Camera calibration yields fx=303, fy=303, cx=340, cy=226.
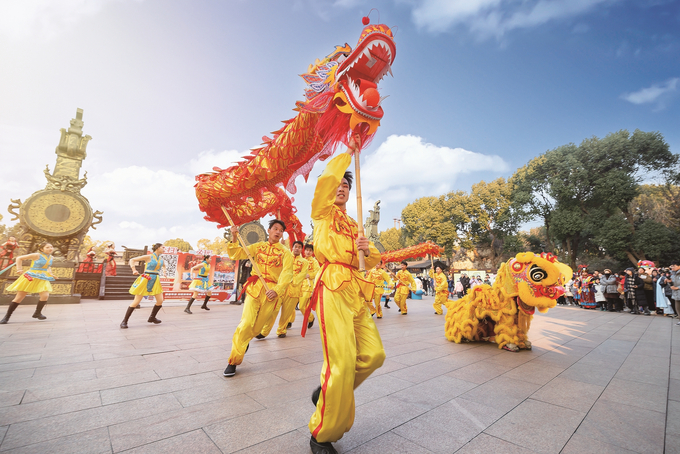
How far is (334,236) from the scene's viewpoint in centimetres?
220

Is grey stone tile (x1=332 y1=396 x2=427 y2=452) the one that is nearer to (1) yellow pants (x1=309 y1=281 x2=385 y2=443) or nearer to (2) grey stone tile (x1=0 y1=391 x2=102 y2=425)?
(1) yellow pants (x1=309 y1=281 x2=385 y2=443)

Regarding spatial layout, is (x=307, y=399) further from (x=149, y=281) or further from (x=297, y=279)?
(x=149, y=281)

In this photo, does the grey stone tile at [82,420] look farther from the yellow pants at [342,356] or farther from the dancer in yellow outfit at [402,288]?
the dancer in yellow outfit at [402,288]

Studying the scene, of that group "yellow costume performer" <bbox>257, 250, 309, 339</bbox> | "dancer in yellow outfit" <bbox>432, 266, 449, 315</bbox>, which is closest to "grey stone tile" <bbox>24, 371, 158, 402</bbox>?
"yellow costume performer" <bbox>257, 250, 309, 339</bbox>

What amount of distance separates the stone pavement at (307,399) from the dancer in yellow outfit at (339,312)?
10.7 inches

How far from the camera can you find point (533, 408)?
8.20 feet

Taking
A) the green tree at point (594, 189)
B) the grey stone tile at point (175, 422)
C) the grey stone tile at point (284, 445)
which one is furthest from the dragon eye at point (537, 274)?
the green tree at point (594, 189)

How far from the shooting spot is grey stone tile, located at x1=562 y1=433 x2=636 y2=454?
6.14ft

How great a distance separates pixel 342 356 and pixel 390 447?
0.64m

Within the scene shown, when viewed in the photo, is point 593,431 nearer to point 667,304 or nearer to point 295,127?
point 295,127

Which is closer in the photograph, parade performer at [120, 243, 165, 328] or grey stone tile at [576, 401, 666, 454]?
grey stone tile at [576, 401, 666, 454]

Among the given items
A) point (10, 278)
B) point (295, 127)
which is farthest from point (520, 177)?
point (10, 278)

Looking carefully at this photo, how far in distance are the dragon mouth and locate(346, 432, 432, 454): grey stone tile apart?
2272 millimetres

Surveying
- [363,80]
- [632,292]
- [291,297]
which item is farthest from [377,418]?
[632,292]
